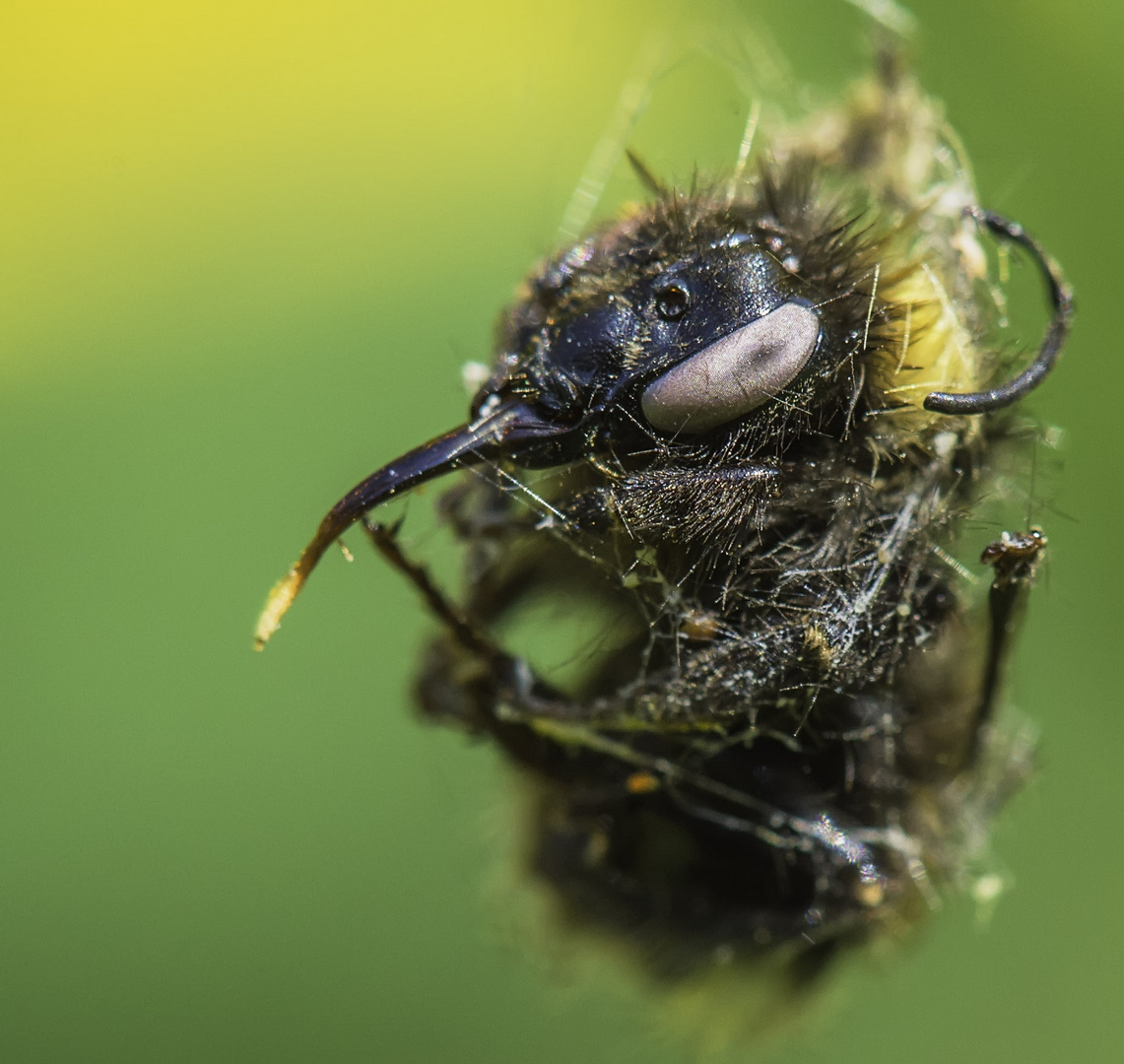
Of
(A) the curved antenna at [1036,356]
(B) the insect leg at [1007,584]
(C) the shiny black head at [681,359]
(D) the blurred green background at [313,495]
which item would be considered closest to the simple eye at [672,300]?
(C) the shiny black head at [681,359]

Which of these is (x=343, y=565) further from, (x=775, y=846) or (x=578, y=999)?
(x=775, y=846)

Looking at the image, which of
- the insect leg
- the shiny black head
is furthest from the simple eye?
the insect leg

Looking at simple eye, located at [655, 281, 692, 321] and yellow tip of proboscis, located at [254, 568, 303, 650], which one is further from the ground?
simple eye, located at [655, 281, 692, 321]

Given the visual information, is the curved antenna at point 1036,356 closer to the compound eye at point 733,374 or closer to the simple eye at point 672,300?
the compound eye at point 733,374

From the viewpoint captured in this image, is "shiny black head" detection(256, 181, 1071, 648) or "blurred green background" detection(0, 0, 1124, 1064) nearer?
"shiny black head" detection(256, 181, 1071, 648)

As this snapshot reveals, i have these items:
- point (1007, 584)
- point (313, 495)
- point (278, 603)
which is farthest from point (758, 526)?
point (313, 495)

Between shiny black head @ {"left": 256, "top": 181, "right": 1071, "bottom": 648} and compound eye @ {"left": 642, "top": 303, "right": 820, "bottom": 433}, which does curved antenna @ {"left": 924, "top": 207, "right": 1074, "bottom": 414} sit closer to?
shiny black head @ {"left": 256, "top": 181, "right": 1071, "bottom": 648}
